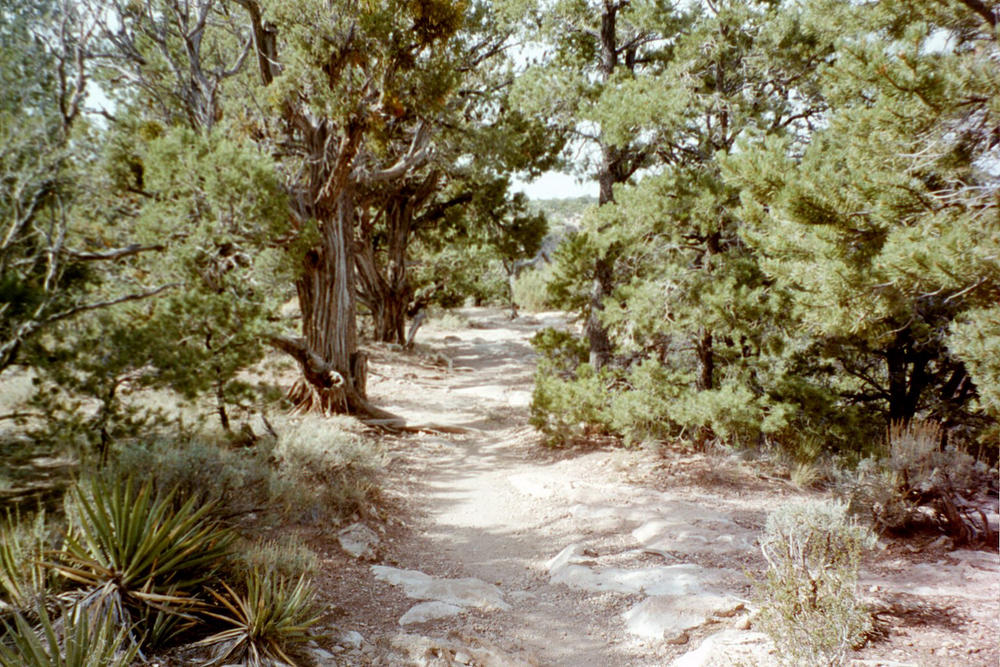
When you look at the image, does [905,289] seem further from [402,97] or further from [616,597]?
[402,97]

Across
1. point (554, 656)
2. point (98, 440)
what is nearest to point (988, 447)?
point (554, 656)

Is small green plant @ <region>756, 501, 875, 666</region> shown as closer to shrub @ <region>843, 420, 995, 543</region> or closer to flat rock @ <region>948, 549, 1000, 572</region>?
flat rock @ <region>948, 549, 1000, 572</region>

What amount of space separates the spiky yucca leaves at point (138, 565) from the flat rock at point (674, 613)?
2771 millimetres

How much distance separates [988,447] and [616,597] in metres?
8.10

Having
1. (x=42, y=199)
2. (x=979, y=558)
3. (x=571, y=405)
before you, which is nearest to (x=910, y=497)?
(x=979, y=558)

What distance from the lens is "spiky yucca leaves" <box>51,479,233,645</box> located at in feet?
10.2

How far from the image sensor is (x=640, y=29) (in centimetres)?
888

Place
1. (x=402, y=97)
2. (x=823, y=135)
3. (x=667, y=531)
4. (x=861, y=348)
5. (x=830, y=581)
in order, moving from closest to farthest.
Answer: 1. (x=830, y=581)
2. (x=667, y=531)
3. (x=823, y=135)
4. (x=402, y=97)
5. (x=861, y=348)

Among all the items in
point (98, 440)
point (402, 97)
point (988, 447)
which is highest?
point (402, 97)

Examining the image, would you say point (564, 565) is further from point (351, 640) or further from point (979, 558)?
point (979, 558)

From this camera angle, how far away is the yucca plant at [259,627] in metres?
3.07

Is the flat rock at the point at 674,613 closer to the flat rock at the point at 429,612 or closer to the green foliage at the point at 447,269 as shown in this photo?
the flat rock at the point at 429,612

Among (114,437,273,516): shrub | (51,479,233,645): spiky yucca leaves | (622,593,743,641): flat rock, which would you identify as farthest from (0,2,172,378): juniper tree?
(622,593,743,641): flat rock

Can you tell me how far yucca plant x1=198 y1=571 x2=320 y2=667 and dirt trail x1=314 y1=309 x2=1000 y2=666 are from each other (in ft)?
1.15
